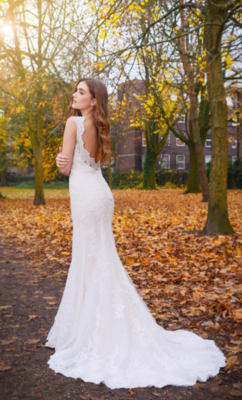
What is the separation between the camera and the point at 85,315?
304cm

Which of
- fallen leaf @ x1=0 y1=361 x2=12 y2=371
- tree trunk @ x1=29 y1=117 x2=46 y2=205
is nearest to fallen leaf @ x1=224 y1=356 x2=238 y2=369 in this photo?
fallen leaf @ x1=0 y1=361 x2=12 y2=371

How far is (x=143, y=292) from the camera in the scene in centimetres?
504

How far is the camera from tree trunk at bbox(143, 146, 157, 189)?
1093 inches

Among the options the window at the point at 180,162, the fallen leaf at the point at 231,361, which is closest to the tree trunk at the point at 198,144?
the fallen leaf at the point at 231,361

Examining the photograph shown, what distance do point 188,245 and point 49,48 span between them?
1206 centimetres

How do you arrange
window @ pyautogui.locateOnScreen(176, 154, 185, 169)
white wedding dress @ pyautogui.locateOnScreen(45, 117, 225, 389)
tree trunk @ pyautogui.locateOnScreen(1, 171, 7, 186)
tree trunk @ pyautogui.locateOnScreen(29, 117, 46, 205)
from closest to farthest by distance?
white wedding dress @ pyautogui.locateOnScreen(45, 117, 225, 389) → tree trunk @ pyautogui.locateOnScreen(29, 117, 46, 205) → window @ pyautogui.locateOnScreen(176, 154, 185, 169) → tree trunk @ pyautogui.locateOnScreen(1, 171, 7, 186)

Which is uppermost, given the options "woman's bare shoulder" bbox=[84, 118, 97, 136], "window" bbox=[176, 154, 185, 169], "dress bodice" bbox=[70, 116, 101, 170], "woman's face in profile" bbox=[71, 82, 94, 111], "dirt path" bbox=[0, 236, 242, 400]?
"window" bbox=[176, 154, 185, 169]

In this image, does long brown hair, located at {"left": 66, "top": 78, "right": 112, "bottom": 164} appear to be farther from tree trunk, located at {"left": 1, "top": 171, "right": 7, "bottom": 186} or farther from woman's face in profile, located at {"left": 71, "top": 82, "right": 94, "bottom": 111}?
tree trunk, located at {"left": 1, "top": 171, "right": 7, "bottom": 186}

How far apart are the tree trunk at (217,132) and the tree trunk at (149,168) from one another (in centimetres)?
1940

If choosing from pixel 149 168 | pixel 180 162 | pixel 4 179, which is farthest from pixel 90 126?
pixel 4 179

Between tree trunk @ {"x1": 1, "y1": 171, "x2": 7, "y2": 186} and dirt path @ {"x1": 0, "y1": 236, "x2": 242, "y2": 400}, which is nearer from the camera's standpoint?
dirt path @ {"x1": 0, "y1": 236, "x2": 242, "y2": 400}

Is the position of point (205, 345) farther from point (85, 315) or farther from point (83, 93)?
point (83, 93)

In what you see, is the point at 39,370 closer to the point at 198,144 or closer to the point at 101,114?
the point at 101,114

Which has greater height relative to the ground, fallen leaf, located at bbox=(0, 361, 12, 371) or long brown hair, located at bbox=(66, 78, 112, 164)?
long brown hair, located at bbox=(66, 78, 112, 164)
